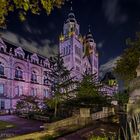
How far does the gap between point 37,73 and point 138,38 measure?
101 ft

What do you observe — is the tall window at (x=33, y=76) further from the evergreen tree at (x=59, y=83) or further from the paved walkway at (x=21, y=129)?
the paved walkway at (x=21, y=129)

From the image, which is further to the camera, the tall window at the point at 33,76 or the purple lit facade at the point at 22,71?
the tall window at the point at 33,76

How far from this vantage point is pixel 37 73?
64.2 m

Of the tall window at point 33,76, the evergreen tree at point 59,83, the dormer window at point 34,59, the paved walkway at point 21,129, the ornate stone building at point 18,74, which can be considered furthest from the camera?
the dormer window at point 34,59

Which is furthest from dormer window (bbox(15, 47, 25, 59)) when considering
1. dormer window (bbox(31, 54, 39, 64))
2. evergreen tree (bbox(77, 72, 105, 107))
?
evergreen tree (bbox(77, 72, 105, 107))

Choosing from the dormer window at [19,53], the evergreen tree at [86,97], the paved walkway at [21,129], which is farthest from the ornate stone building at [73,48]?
the paved walkway at [21,129]

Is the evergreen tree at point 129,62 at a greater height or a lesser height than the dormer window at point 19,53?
lesser

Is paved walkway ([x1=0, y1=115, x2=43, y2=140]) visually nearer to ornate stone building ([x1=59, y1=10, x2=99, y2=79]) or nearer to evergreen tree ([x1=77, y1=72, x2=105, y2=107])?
evergreen tree ([x1=77, y1=72, x2=105, y2=107])

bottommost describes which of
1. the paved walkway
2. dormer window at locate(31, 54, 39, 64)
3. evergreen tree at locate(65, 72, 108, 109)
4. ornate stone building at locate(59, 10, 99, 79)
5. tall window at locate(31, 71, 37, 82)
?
the paved walkway

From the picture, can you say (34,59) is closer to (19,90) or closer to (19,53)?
(19,53)

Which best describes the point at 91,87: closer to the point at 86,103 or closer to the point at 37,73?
the point at 86,103

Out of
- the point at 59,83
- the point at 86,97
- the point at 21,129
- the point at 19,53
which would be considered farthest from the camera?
the point at 19,53

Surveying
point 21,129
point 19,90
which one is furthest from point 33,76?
point 21,129

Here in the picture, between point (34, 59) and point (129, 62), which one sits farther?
point (34, 59)
